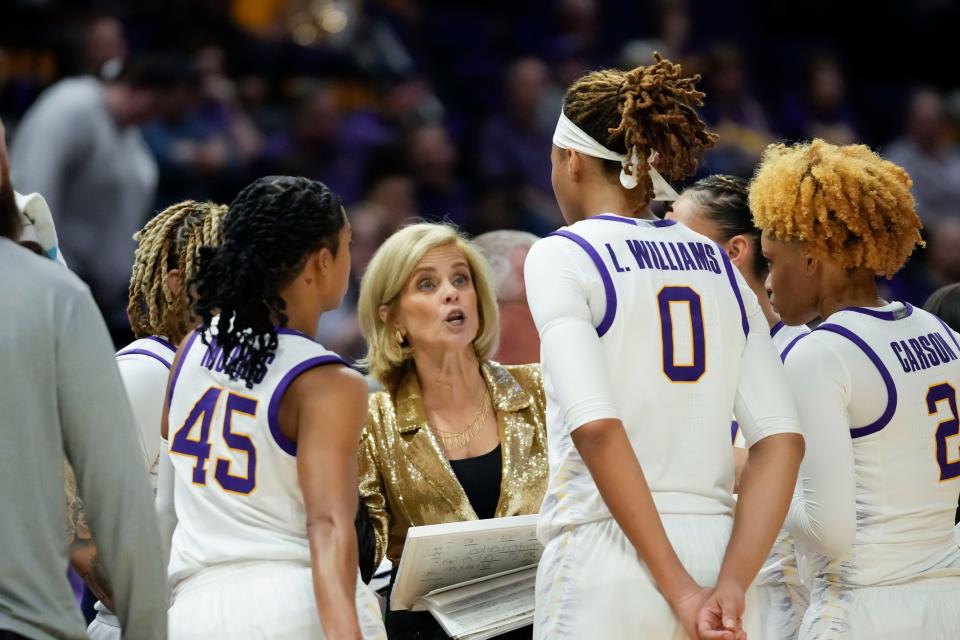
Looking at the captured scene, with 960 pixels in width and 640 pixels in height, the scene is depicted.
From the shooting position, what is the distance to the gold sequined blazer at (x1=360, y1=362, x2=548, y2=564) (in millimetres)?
3232

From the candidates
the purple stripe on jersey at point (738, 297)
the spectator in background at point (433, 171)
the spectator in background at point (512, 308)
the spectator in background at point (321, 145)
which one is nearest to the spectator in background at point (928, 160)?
the spectator in background at point (433, 171)

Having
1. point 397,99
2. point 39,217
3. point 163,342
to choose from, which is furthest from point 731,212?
point 397,99

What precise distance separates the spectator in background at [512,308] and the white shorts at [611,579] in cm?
205

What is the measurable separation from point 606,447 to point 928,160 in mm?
7947

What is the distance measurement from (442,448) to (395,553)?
311mm

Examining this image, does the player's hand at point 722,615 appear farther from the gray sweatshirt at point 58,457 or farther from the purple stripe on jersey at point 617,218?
the gray sweatshirt at point 58,457

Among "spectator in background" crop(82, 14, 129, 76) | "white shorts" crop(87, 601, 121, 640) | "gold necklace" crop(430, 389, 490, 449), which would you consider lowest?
"white shorts" crop(87, 601, 121, 640)

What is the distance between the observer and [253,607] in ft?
7.82

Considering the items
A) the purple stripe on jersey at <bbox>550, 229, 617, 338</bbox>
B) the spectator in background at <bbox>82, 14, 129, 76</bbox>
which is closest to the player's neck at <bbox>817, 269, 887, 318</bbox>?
the purple stripe on jersey at <bbox>550, 229, 617, 338</bbox>

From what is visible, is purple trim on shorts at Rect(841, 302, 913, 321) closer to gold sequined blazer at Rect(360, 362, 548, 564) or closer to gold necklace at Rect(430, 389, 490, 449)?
gold sequined blazer at Rect(360, 362, 548, 564)

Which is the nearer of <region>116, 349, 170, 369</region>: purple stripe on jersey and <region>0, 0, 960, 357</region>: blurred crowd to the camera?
<region>116, 349, 170, 369</region>: purple stripe on jersey

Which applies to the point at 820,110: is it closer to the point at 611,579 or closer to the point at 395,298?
the point at 395,298

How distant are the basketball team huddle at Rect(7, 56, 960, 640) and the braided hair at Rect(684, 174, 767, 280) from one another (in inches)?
21.5

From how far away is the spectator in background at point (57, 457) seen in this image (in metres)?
1.92
